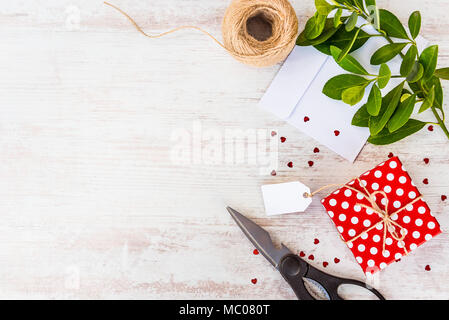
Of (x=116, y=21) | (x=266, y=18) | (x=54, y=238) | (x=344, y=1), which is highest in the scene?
(x=344, y=1)

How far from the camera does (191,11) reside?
3.27 feet

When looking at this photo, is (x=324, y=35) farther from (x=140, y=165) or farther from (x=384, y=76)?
(x=140, y=165)

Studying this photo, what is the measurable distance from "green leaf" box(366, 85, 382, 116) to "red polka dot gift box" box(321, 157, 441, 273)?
171 millimetres

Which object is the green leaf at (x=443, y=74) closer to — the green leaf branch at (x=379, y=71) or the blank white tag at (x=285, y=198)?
the green leaf branch at (x=379, y=71)

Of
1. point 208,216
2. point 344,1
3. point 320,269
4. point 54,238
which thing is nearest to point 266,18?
point 344,1

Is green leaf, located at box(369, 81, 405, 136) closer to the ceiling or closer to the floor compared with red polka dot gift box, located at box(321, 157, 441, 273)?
closer to the ceiling

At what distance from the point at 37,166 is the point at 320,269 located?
69cm

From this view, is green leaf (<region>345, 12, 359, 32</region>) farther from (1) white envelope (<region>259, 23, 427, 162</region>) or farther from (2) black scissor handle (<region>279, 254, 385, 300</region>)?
(2) black scissor handle (<region>279, 254, 385, 300</region>)

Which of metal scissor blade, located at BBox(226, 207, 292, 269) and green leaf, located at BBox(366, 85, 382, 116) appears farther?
metal scissor blade, located at BBox(226, 207, 292, 269)

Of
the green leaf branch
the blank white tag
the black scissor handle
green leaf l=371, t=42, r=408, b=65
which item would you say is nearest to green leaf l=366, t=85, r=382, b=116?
the green leaf branch

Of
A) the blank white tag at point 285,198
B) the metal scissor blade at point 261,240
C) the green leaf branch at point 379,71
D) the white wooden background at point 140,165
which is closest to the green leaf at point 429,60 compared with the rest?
the green leaf branch at point 379,71

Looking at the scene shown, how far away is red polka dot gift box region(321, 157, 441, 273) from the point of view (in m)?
0.92

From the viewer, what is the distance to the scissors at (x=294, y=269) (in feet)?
3.09
